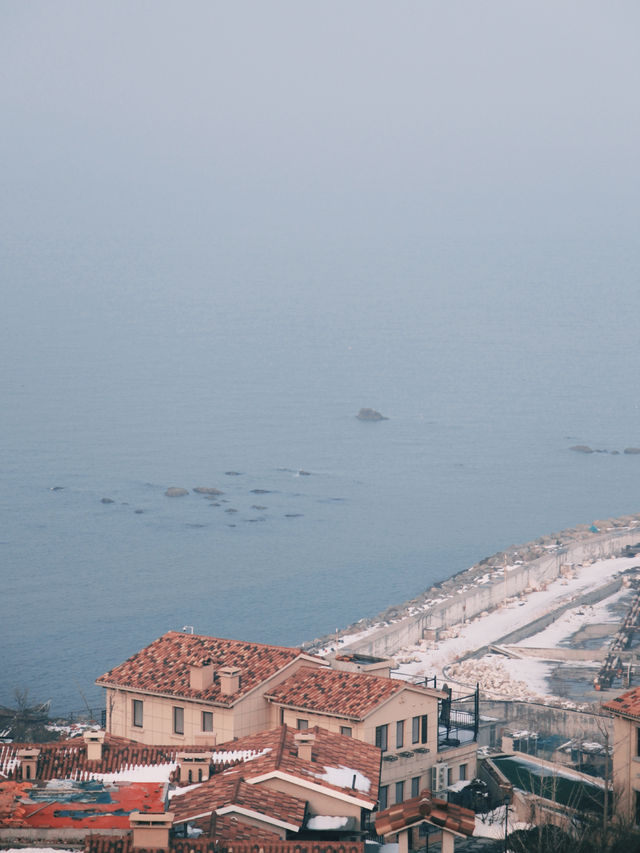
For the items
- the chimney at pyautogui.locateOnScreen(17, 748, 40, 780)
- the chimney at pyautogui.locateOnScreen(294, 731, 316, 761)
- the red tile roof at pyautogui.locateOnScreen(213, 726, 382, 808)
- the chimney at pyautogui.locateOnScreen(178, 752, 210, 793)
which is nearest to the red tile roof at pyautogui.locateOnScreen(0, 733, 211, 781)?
the chimney at pyautogui.locateOnScreen(17, 748, 40, 780)

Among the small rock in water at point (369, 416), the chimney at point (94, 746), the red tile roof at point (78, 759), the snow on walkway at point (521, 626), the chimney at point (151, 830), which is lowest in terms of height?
the snow on walkway at point (521, 626)

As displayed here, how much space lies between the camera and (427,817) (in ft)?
57.6

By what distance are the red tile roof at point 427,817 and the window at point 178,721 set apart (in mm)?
10605

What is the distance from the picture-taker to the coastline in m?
64.4

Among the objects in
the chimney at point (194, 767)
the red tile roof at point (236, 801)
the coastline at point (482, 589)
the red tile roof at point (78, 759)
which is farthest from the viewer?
the coastline at point (482, 589)

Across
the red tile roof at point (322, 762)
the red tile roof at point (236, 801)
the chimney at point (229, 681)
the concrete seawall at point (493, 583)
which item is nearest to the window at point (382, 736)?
the chimney at point (229, 681)

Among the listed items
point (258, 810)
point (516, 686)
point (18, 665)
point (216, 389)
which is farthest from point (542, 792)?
point (216, 389)

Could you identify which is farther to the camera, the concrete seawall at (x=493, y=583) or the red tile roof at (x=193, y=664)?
the concrete seawall at (x=493, y=583)

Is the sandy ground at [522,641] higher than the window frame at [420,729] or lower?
lower

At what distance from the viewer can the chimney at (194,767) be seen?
21.5 m

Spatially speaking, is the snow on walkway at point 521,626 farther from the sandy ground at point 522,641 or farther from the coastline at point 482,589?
the coastline at point 482,589

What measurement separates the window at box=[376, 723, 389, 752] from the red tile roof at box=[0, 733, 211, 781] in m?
4.92

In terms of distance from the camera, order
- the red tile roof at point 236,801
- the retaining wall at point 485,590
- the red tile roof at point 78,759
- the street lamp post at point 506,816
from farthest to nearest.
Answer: the retaining wall at point 485,590, the street lamp post at point 506,816, the red tile roof at point 78,759, the red tile roof at point 236,801

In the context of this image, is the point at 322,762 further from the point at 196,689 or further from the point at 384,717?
the point at 196,689
